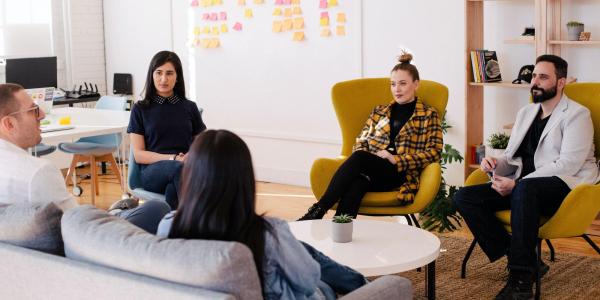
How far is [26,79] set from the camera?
6613 millimetres

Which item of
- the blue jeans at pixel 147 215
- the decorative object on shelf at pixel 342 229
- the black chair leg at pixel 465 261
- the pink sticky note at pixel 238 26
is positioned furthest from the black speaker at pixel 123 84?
the blue jeans at pixel 147 215

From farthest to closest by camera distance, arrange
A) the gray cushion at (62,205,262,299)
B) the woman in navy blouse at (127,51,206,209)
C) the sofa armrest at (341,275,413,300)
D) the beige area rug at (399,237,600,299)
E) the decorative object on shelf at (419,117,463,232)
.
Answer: the decorative object on shelf at (419,117,463,232), the woman in navy blouse at (127,51,206,209), the beige area rug at (399,237,600,299), the sofa armrest at (341,275,413,300), the gray cushion at (62,205,262,299)

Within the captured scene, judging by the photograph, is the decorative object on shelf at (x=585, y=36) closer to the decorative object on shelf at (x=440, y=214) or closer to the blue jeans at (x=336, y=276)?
the decorative object on shelf at (x=440, y=214)

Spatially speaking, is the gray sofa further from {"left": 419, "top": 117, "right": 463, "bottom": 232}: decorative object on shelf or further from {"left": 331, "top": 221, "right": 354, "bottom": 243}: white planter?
{"left": 419, "top": 117, "right": 463, "bottom": 232}: decorative object on shelf

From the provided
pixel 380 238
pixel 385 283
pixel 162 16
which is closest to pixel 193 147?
pixel 385 283

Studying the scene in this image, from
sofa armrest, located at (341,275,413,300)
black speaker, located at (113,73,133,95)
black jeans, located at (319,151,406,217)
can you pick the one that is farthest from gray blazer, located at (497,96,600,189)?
Answer: black speaker, located at (113,73,133,95)

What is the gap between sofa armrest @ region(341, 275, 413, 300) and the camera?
2.56 metres

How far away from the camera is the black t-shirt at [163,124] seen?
16.5 feet

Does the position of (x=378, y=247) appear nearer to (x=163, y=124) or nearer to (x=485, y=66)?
(x=163, y=124)

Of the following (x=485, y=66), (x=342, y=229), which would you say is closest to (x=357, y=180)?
(x=342, y=229)

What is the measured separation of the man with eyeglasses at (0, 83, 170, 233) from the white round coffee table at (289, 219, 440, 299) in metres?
0.80

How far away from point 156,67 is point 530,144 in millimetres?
2078

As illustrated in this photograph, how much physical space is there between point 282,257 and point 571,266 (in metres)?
2.80

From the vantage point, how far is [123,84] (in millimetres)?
8227
